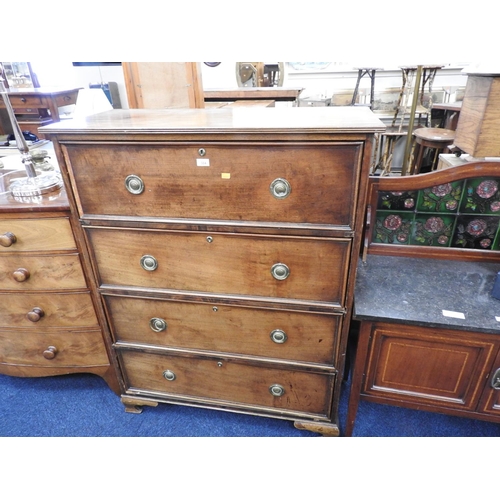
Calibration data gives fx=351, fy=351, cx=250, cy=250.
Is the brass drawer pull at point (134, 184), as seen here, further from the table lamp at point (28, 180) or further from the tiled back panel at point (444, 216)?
the tiled back panel at point (444, 216)

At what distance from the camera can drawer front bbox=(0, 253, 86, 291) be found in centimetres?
133

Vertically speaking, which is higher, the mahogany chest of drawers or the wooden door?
the wooden door

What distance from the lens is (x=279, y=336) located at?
4.13 ft

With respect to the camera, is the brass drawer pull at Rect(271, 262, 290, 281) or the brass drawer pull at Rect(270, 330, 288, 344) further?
the brass drawer pull at Rect(270, 330, 288, 344)

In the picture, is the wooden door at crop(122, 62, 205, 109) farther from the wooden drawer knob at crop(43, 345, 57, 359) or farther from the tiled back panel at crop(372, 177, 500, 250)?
the wooden drawer knob at crop(43, 345, 57, 359)

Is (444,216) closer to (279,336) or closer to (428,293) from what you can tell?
(428,293)

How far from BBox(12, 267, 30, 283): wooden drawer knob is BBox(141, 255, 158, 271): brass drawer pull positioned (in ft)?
1.64

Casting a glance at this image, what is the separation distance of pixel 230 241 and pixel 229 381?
64 centimetres

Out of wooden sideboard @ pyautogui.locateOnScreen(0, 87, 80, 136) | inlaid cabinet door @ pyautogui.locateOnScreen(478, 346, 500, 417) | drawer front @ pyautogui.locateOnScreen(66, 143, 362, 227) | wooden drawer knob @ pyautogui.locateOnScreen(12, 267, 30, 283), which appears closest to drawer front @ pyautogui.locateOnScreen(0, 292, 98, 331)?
wooden drawer knob @ pyautogui.locateOnScreen(12, 267, 30, 283)

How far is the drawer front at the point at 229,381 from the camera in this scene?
1.35 metres

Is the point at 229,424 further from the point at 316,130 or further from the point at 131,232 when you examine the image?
the point at 316,130

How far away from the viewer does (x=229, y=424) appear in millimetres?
1550
